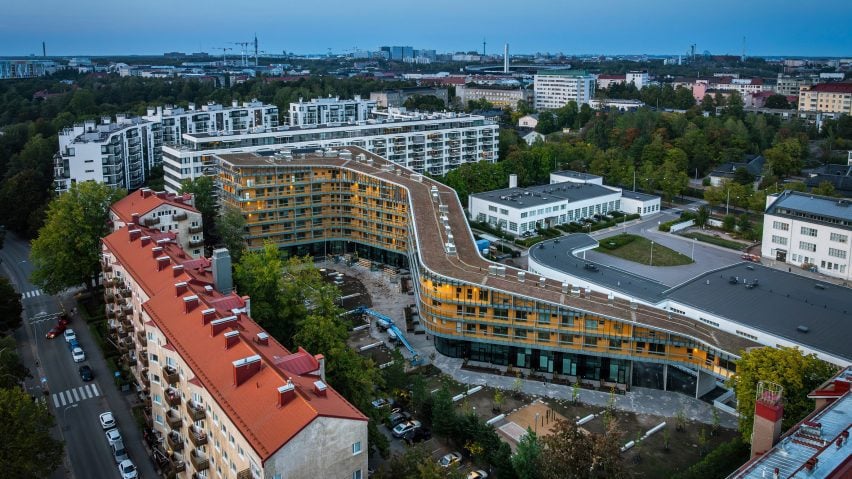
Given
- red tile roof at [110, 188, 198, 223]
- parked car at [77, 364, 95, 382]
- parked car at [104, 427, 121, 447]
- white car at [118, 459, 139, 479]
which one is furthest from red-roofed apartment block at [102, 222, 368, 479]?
red tile roof at [110, 188, 198, 223]

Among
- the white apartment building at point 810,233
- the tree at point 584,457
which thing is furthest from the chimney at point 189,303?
the white apartment building at point 810,233

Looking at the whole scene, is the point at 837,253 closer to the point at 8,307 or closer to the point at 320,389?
the point at 320,389

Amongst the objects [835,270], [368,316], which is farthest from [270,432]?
[835,270]

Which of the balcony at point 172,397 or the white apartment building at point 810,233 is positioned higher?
the white apartment building at point 810,233

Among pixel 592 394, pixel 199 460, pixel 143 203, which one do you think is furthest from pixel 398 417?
pixel 143 203

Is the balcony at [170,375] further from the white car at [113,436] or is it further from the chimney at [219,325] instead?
the white car at [113,436]

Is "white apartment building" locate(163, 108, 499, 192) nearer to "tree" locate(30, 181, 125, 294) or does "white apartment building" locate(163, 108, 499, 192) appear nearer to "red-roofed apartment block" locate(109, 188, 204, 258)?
"tree" locate(30, 181, 125, 294)
